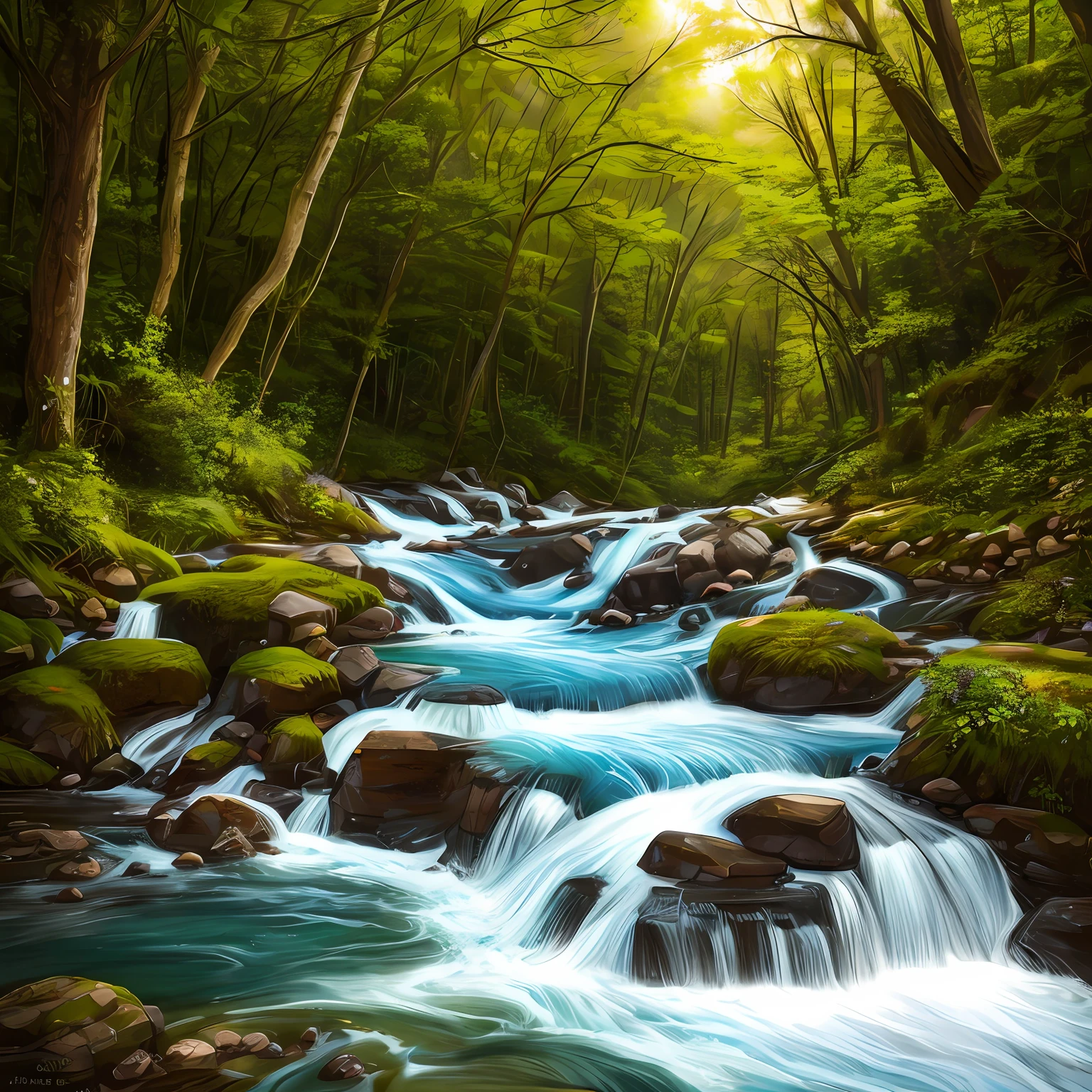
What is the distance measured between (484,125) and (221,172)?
3796 millimetres

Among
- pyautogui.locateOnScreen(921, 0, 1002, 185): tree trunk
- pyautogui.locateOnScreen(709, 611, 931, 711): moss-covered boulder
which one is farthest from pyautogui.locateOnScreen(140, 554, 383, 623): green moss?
pyautogui.locateOnScreen(921, 0, 1002, 185): tree trunk

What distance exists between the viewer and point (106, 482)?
6.86m

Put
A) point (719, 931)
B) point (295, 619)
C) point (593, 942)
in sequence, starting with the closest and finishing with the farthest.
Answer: point (719, 931) < point (593, 942) < point (295, 619)

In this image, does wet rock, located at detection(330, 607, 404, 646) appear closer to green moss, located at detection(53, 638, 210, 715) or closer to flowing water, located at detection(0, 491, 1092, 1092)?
green moss, located at detection(53, 638, 210, 715)

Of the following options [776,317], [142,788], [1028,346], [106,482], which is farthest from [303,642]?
[776,317]

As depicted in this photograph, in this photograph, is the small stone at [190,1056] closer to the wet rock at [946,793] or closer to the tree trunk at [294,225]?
the wet rock at [946,793]

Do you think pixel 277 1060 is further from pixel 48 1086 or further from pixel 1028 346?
pixel 1028 346

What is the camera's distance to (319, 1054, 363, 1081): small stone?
2670mm

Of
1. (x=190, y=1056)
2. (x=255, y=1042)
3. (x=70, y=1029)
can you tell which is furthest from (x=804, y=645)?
(x=70, y=1029)

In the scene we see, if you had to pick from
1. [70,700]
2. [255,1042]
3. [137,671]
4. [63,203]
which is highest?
[63,203]

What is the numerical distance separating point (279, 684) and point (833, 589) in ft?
14.0

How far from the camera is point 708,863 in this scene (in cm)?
357

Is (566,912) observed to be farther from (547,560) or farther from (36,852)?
(547,560)

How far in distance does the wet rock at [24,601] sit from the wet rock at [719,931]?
445 cm
